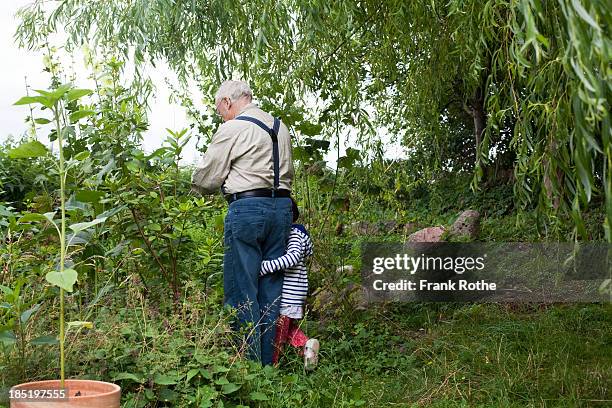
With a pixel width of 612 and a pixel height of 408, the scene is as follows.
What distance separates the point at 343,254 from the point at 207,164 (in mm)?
1644

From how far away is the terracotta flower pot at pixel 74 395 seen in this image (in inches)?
118

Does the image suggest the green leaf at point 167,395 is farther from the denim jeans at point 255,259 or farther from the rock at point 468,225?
the rock at point 468,225

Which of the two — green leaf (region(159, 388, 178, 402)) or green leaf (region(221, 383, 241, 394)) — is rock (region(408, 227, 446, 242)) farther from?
green leaf (region(159, 388, 178, 402))

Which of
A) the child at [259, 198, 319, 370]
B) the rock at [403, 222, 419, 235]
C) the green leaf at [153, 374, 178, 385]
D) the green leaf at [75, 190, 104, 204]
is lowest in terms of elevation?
the green leaf at [153, 374, 178, 385]

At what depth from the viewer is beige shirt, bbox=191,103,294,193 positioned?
4.81 meters

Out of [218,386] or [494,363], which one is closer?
[218,386]

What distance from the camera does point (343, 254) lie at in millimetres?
6113

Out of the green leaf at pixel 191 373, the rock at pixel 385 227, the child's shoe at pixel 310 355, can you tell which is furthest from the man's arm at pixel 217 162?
the rock at pixel 385 227

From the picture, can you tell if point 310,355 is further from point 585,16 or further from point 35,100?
point 585,16

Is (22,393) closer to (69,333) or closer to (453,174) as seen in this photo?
(69,333)

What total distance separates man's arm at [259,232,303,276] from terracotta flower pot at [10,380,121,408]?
182 centimetres

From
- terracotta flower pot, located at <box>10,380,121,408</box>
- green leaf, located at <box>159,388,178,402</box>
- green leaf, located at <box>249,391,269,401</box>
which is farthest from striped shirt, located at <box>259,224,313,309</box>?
terracotta flower pot, located at <box>10,380,121,408</box>

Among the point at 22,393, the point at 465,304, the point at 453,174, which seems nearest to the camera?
the point at 22,393

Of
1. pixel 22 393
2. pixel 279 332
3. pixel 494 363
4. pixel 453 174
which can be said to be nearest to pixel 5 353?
pixel 22 393
